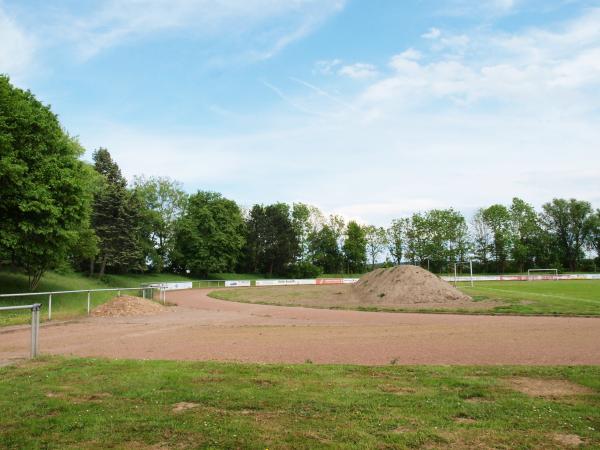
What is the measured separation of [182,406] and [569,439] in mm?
4974

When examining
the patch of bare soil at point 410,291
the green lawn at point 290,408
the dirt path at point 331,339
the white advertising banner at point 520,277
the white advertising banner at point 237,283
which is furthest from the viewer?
the white advertising banner at point 520,277

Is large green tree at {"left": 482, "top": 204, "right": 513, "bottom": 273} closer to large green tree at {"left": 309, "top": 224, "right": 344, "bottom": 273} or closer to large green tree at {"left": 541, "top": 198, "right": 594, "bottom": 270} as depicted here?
large green tree at {"left": 541, "top": 198, "right": 594, "bottom": 270}

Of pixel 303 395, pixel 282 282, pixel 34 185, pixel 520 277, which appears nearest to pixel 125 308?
pixel 34 185

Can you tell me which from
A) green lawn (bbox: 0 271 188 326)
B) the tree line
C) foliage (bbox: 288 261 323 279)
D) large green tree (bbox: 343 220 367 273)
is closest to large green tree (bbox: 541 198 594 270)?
the tree line

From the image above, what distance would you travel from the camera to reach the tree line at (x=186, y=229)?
26.9 m

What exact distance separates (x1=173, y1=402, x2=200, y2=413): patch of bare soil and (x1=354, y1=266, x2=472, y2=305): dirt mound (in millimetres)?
27094

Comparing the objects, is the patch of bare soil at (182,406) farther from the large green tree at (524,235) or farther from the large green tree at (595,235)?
the large green tree at (595,235)

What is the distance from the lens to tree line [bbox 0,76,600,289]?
26859mm

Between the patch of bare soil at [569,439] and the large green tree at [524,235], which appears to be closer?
the patch of bare soil at [569,439]

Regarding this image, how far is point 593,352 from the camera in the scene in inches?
497

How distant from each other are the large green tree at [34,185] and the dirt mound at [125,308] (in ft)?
19.0

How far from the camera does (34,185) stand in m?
26.2

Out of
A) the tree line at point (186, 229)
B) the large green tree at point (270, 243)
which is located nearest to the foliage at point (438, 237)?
the tree line at point (186, 229)

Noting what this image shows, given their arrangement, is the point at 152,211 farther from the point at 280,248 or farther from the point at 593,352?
the point at 593,352
